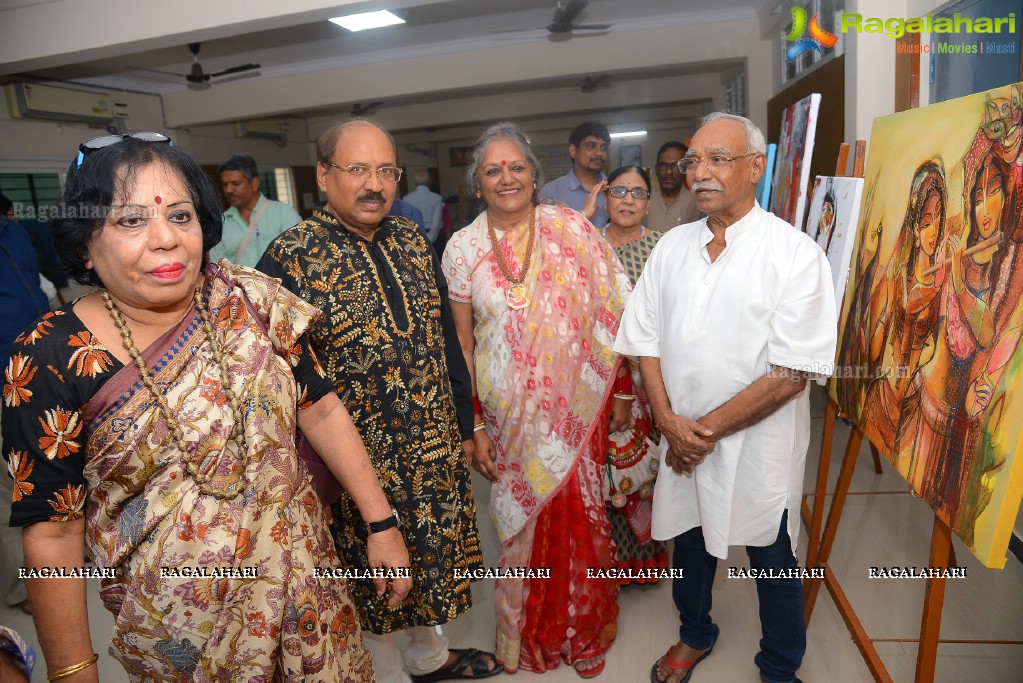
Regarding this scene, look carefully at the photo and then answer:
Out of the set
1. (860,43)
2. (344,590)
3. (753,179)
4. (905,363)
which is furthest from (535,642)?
(860,43)

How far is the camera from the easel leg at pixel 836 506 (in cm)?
190

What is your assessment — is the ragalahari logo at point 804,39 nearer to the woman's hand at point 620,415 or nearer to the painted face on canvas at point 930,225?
the painted face on canvas at point 930,225

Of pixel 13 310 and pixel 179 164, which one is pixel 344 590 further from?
pixel 13 310

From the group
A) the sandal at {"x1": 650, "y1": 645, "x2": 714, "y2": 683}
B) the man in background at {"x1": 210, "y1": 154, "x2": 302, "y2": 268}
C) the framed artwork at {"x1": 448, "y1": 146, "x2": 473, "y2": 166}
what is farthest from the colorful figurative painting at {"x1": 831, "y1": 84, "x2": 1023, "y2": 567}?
the framed artwork at {"x1": 448, "y1": 146, "x2": 473, "y2": 166}

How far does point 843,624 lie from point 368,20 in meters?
5.69

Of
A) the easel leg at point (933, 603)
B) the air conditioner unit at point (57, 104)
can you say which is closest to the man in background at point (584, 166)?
the easel leg at point (933, 603)

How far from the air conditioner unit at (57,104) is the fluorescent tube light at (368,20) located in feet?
10.5

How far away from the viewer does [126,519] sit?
106 cm

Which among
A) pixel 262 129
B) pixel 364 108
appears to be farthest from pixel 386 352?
pixel 262 129

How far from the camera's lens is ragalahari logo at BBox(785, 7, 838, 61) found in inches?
140

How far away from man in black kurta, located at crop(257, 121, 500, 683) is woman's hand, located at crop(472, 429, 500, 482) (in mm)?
225

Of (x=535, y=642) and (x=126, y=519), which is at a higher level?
(x=126, y=519)

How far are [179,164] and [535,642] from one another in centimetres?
173

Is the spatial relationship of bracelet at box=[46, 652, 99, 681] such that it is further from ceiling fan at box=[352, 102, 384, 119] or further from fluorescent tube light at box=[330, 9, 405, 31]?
ceiling fan at box=[352, 102, 384, 119]
